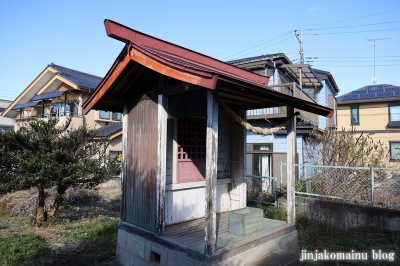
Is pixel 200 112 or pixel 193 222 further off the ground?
pixel 200 112

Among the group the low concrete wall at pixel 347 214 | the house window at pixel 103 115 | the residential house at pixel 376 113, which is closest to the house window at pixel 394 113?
the residential house at pixel 376 113

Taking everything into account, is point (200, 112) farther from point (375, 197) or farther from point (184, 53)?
point (375, 197)

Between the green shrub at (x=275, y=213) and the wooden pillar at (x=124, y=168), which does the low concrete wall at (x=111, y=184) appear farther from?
the wooden pillar at (x=124, y=168)

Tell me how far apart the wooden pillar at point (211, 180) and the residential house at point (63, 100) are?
41.9 ft

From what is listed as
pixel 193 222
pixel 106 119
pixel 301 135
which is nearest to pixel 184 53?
pixel 193 222

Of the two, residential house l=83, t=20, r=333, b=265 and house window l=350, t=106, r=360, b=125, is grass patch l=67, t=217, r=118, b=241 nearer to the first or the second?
residential house l=83, t=20, r=333, b=265

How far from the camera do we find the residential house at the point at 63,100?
56.5ft

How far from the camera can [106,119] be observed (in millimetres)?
18656

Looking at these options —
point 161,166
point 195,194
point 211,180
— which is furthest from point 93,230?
point 211,180

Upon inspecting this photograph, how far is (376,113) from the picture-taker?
19.4 m

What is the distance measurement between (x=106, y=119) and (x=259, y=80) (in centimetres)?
1384

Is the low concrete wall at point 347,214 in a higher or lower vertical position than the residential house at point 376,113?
lower

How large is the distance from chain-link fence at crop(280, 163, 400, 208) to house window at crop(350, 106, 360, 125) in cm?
1464

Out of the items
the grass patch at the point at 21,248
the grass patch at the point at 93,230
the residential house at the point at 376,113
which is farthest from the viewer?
the residential house at the point at 376,113
